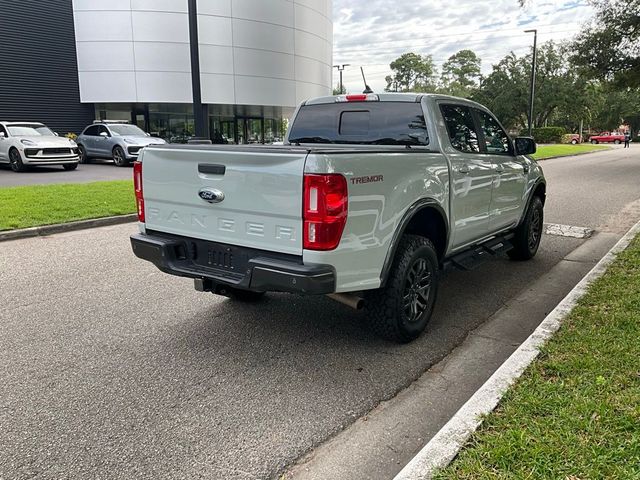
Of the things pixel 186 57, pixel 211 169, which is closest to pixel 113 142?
pixel 186 57

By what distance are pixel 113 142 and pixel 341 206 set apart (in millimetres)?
18909

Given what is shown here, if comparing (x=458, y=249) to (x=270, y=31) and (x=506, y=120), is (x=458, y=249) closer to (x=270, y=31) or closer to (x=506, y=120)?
(x=270, y=31)

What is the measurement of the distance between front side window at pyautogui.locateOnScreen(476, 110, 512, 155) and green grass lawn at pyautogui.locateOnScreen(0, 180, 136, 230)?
688cm

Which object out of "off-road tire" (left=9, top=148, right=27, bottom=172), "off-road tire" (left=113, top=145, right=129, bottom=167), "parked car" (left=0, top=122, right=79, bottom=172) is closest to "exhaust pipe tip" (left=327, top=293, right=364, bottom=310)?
"parked car" (left=0, top=122, right=79, bottom=172)

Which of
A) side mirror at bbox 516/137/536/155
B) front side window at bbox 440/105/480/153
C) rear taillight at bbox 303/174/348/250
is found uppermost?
front side window at bbox 440/105/480/153

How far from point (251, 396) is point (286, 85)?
29594 millimetres

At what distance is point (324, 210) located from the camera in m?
3.28

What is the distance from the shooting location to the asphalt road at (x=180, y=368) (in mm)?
2861

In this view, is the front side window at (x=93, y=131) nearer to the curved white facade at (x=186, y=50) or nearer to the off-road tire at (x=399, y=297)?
the curved white facade at (x=186, y=50)

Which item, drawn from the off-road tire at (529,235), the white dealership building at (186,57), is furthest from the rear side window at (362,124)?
the white dealership building at (186,57)

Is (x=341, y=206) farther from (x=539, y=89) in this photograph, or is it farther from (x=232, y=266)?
(x=539, y=89)

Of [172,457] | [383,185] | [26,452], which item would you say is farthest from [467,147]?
[26,452]

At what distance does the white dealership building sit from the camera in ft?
87.0

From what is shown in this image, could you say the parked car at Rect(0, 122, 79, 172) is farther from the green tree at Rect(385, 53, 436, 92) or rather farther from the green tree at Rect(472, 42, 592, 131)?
the green tree at Rect(385, 53, 436, 92)
